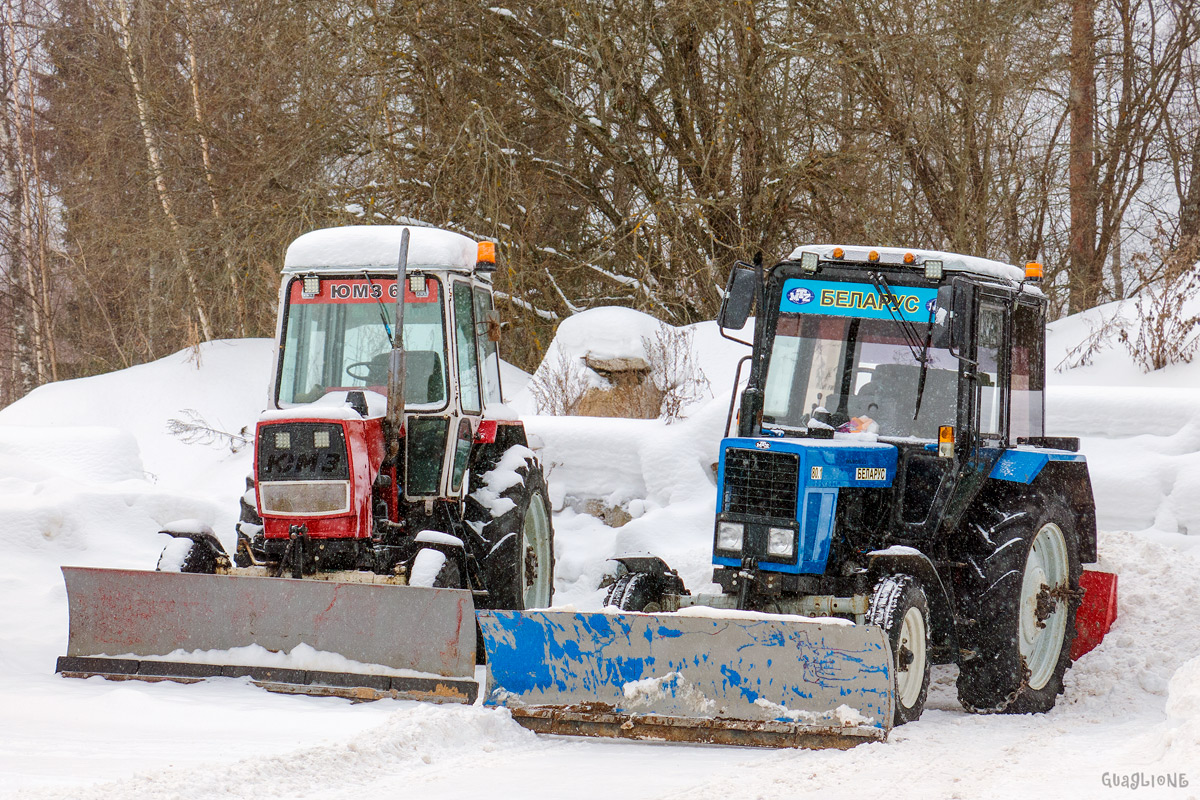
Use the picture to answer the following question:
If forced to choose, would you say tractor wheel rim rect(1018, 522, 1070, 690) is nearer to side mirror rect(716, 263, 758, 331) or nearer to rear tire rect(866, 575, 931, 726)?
rear tire rect(866, 575, 931, 726)

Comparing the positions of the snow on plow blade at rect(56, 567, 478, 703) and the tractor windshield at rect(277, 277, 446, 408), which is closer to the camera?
the snow on plow blade at rect(56, 567, 478, 703)

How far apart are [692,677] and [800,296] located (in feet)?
7.30

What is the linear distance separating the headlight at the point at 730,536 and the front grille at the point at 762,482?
2.9 inches

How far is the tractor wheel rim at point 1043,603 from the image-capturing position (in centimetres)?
648

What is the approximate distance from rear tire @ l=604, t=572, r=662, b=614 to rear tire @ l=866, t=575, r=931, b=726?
3.72ft

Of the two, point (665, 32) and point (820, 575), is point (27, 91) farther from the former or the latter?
point (820, 575)

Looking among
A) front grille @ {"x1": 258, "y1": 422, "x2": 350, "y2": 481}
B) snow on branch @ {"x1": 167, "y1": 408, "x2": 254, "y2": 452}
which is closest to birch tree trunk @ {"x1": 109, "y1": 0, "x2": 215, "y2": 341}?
snow on branch @ {"x1": 167, "y1": 408, "x2": 254, "y2": 452}

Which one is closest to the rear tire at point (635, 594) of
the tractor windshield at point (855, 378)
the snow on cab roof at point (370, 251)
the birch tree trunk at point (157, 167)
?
the tractor windshield at point (855, 378)

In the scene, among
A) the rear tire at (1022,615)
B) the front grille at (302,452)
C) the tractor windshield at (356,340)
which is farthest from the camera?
the tractor windshield at (356,340)

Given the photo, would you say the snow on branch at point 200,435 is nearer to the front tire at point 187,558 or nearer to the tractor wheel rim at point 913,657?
the front tire at point 187,558

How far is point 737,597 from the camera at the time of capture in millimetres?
5988

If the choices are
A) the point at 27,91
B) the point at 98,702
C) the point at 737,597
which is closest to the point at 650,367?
the point at 737,597

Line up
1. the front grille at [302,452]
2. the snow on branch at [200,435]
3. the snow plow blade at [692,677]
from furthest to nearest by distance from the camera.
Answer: the snow on branch at [200,435] → the front grille at [302,452] → the snow plow blade at [692,677]

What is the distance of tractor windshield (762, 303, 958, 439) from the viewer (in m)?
6.25
